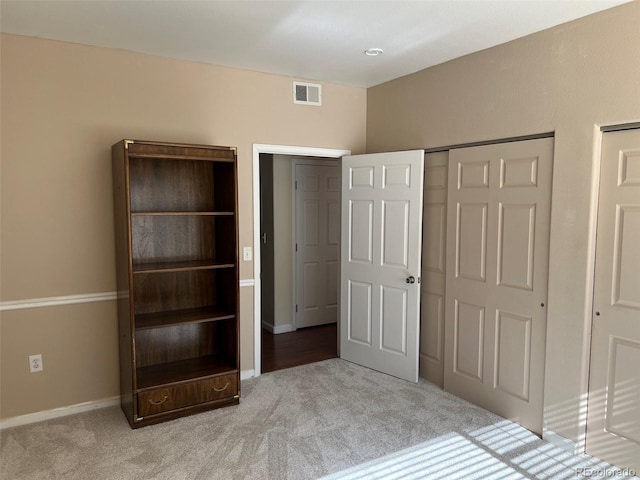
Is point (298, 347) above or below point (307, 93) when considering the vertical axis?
below

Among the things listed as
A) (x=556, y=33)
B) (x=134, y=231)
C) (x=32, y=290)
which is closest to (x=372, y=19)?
(x=556, y=33)

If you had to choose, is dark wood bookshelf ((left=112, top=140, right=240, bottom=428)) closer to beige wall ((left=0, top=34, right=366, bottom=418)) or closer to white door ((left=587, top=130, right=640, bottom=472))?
beige wall ((left=0, top=34, right=366, bottom=418))

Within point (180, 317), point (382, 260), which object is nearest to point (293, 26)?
point (382, 260)

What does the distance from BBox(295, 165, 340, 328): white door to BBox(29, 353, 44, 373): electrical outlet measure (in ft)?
9.49

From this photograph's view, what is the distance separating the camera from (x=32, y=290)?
9.90 ft

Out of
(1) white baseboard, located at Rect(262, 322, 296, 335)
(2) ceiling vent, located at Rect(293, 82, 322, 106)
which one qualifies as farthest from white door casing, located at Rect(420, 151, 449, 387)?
(1) white baseboard, located at Rect(262, 322, 296, 335)

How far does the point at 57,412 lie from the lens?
314 cm

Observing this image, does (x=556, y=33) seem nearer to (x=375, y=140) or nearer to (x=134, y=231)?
(x=375, y=140)

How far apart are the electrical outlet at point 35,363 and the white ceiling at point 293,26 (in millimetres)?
2163

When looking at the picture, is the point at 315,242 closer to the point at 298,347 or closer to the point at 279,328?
the point at 279,328

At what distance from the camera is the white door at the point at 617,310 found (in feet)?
8.02

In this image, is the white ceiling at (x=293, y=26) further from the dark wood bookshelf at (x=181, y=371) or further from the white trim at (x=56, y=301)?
the dark wood bookshelf at (x=181, y=371)

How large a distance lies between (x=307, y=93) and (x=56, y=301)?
104 inches

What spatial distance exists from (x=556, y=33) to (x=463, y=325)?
2106 mm
